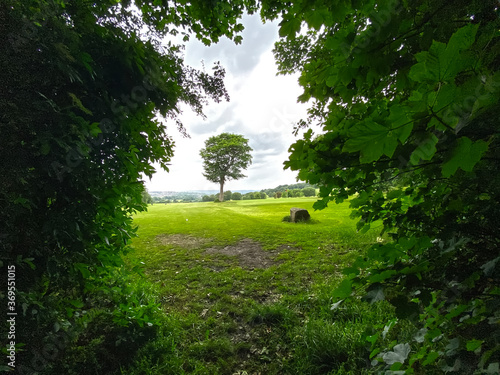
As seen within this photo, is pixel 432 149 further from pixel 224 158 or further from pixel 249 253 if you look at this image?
pixel 224 158

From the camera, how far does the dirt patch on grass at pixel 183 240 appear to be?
331 inches

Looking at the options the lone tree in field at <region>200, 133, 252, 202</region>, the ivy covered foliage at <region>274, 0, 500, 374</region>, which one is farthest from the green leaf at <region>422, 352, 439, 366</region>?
the lone tree in field at <region>200, 133, 252, 202</region>

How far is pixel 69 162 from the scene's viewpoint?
1859mm

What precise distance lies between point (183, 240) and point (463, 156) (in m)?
9.85

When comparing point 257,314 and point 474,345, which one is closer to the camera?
point 474,345

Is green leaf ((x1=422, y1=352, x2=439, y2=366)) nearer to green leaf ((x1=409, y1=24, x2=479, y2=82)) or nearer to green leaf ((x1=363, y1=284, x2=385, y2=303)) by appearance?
green leaf ((x1=363, y1=284, x2=385, y2=303))

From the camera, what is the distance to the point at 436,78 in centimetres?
54

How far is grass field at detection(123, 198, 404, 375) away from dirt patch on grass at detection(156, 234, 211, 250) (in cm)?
110

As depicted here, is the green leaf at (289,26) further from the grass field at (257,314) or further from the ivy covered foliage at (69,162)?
the ivy covered foliage at (69,162)

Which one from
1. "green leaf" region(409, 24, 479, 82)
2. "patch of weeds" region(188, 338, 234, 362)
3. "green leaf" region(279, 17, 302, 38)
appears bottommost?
"patch of weeds" region(188, 338, 234, 362)

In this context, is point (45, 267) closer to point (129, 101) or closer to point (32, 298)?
point (32, 298)

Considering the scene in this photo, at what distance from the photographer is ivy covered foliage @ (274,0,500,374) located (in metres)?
0.55

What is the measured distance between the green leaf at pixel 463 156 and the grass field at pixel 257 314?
131 cm

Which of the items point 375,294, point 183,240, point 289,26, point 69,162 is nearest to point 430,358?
point 375,294
